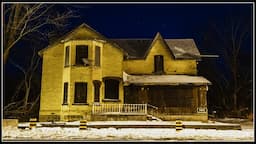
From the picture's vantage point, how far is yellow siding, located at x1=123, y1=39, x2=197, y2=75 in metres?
23.4

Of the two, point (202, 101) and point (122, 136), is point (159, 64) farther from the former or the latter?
point (122, 136)

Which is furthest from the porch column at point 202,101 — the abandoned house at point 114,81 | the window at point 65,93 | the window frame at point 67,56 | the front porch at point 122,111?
the window frame at point 67,56

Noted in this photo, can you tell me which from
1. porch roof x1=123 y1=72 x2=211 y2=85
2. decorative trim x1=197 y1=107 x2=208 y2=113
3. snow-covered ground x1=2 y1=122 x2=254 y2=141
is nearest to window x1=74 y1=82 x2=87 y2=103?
porch roof x1=123 y1=72 x2=211 y2=85

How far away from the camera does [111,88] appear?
21859 mm

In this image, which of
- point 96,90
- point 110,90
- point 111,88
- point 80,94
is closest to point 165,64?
point 111,88

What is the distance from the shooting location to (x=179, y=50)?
79.9 ft

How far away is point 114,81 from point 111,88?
21.6 inches

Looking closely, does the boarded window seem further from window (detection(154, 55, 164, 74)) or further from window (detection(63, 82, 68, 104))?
window (detection(154, 55, 164, 74))

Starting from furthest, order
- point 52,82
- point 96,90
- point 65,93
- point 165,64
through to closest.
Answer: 1. point 165,64
2. point 52,82
3. point 65,93
4. point 96,90

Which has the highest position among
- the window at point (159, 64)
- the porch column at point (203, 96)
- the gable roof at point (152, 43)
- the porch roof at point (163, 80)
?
the gable roof at point (152, 43)

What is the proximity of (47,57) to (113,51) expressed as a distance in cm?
482

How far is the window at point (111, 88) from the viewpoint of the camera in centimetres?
2169

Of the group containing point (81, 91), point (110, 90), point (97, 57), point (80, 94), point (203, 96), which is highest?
point (97, 57)

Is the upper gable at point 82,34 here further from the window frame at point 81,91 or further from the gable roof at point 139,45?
the window frame at point 81,91
